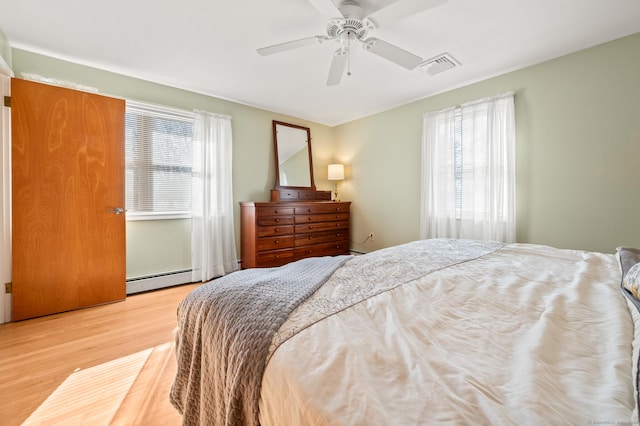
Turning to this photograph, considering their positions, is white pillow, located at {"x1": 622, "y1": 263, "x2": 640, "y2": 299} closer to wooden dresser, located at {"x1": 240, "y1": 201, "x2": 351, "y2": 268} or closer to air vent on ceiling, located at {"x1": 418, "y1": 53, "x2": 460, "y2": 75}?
air vent on ceiling, located at {"x1": 418, "y1": 53, "x2": 460, "y2": 75}

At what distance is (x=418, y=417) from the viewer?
47 cm

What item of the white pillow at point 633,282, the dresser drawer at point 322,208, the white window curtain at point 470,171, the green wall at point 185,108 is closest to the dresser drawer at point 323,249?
the dresser drawer at point 322,208

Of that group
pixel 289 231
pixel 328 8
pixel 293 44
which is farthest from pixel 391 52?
pixel 289 231

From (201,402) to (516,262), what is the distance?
1.71 meters

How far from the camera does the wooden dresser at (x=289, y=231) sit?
3451 millimetres

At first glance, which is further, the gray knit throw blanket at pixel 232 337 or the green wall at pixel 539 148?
the green wall at pixel 539 148

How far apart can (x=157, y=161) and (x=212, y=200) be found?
0.75 meters

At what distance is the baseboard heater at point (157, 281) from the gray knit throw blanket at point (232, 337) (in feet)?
7.54

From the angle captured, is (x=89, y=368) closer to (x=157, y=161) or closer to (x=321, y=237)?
(x=157, y=161)

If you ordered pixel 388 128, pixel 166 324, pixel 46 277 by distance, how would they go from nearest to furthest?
pixel 166 324, pixel 46 277, pixel 388 128

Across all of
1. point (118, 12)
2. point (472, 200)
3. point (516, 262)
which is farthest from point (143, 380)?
point (472, 200)

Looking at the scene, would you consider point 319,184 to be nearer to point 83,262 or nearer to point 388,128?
point 388,128

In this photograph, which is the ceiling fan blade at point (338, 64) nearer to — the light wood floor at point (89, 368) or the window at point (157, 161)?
the window at point (157, 161)

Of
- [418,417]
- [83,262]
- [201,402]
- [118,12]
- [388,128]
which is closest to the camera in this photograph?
[418,417]
